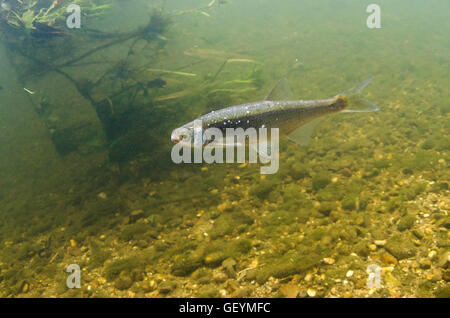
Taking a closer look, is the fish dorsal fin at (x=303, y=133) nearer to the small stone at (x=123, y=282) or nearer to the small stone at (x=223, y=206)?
the small stone at (x=223, y=206)

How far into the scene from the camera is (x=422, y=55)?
32.2 feet

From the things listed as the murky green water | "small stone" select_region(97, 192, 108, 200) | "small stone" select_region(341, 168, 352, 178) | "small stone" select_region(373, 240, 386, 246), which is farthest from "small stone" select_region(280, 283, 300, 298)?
"small stone" select_region(97, 192, 108, 200)

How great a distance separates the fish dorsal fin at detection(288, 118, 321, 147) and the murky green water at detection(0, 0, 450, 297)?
1.03 metres

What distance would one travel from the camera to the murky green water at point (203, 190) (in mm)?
2357

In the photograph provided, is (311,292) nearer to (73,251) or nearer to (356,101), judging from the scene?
(356,101)

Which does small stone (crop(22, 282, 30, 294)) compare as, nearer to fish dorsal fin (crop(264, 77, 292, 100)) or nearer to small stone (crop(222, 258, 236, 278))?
small stone (crop(222, 258, 236, 278))

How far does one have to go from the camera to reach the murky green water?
236 centimetres

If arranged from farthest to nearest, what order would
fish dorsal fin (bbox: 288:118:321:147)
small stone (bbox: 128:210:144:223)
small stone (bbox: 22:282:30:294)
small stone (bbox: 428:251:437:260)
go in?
small stone (bbox: 128:210:144:223) < small stone (bbox: 22:282:30:294) < fish dorsal fin (bbox: 288:118:321:147) < small stone (bbox: 428:251:437:260)

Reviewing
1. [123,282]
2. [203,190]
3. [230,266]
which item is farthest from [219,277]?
[203,190]

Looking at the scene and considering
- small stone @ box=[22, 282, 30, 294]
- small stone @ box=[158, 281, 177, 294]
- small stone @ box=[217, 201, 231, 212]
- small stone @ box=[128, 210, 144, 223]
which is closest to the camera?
small stone @ box=[158, 281, 177, 294]

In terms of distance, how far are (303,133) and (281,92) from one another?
0.53 meters

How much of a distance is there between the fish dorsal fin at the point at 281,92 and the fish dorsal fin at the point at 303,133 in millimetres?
384

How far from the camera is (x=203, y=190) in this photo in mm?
3824
